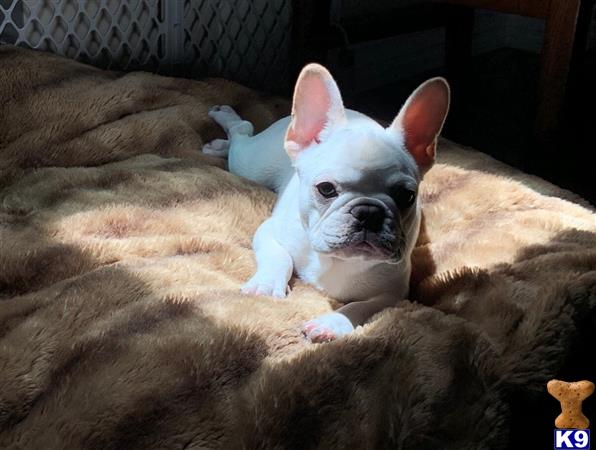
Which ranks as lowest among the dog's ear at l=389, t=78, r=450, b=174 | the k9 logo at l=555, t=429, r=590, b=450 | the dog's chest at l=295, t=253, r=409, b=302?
the k9 logo at l=555, t=429, r=590, b=450

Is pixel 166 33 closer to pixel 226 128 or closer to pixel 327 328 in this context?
pixel 226 128

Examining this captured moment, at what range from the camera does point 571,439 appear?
3.54 ft

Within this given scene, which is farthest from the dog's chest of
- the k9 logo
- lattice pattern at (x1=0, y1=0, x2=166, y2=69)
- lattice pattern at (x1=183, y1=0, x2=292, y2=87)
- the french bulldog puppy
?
lattice pattern at (x1=183, y1=0, x2=292, y2=87)

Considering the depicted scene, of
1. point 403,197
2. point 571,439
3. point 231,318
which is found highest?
point 403,197

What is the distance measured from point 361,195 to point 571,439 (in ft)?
1.53

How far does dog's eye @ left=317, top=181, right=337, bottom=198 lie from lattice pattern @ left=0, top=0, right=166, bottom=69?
1117 millimetres

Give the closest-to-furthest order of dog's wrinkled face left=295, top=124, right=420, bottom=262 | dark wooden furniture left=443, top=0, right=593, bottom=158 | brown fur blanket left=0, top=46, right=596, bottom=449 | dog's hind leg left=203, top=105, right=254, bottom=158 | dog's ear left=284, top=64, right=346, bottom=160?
brown fur blanket left=0, top=46, right=596, bottom=449, dog's wrinkled face left=295, top=124, right=420, bottom=262, dog's ear left=284, top=64, right=346, bottom=160, dark wooden furniture left=443, top=0, right=593, bottom=158, dog's hind leg left=203, top=105, right=254, bottom=158

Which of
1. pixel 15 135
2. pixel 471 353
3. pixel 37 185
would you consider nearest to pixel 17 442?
pixel 471 353

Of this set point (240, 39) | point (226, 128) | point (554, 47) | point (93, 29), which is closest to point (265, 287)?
point (226, 128)

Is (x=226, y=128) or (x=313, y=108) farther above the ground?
(x=313, y=108)

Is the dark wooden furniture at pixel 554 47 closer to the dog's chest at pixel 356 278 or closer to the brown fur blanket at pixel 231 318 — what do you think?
the brown fur blanket at pixel 231 318

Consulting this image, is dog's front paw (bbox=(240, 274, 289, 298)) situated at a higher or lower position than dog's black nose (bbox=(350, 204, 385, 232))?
lower

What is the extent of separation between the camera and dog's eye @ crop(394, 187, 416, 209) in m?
1.22

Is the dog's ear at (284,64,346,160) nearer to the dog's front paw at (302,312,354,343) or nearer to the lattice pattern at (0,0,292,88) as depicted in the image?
the dog's front paw at (302,312,354,343)
